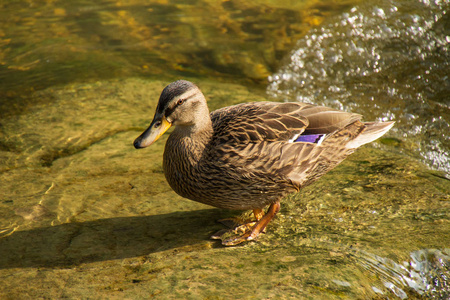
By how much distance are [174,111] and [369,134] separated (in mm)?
1800

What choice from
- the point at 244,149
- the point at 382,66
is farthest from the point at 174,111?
the point at 382,66

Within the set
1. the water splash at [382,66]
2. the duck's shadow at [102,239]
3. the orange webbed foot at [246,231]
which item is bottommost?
the duck's shadow at [102,239]

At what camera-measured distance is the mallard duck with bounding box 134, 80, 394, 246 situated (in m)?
3.72

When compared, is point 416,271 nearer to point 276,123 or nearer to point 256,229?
point 256,229

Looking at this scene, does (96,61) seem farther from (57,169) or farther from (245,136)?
(245,136)

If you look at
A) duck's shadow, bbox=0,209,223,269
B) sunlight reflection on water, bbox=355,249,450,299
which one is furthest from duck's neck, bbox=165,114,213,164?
sunlight reflection on water, bbox=355,249,450,299

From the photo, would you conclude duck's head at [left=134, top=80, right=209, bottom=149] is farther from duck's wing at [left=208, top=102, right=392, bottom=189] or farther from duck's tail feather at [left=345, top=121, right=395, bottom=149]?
duck's tail feather at [left=345, top=121, right=395, bottom=149]

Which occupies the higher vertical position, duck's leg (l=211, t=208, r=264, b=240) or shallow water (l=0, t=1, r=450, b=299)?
shallow water (l=0, t=1, r=450, b=299)

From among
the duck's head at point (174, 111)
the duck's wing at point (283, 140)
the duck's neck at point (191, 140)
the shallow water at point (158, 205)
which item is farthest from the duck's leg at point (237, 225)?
the duck's head at point (174, 111)

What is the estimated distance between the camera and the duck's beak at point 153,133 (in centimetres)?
373

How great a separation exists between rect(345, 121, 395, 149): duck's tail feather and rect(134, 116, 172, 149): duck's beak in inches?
64.1

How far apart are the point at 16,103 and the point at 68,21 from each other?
9.80 feet

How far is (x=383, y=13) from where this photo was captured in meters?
8.19

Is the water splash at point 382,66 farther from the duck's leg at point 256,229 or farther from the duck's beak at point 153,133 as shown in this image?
the duck's beak at point 153,133
